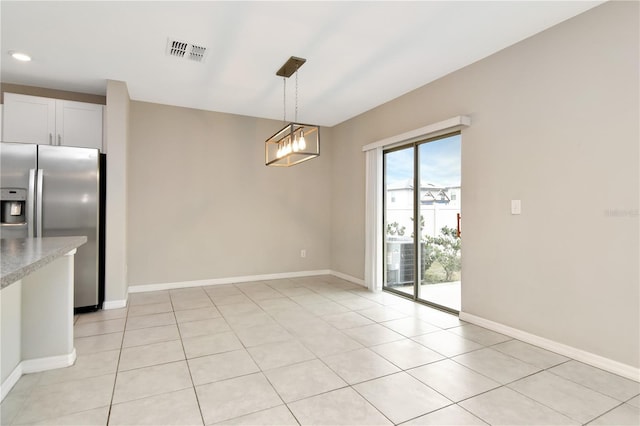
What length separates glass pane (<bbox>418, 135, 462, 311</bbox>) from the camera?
3.84 m

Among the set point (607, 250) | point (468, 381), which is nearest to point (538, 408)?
point (468, 381)

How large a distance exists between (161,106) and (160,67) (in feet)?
4.55

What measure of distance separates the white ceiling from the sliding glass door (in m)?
0.89

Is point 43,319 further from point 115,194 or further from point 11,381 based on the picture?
point 115,194

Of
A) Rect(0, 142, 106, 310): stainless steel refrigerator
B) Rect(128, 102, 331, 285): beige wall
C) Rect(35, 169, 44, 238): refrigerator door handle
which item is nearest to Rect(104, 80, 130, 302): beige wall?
Rect(0, 142, 106, 310): stainless steel refrigerator

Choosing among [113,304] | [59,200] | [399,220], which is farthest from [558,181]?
[59,200]

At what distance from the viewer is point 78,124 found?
13.6 feet

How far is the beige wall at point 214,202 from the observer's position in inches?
190

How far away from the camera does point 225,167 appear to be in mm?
5340

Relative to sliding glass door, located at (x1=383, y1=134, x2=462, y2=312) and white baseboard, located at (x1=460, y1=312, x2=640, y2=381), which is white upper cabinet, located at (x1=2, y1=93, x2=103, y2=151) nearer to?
sliding glass door, located at (x1=383, y1=134, x2=462, y2=312)

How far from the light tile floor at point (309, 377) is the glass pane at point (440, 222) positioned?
1.49 feet

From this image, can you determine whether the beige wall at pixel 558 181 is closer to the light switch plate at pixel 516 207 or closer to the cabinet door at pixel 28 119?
the light switch plate at pixel 516 207

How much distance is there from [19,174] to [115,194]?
34.6 inches

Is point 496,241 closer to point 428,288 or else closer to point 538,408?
point 428,288
